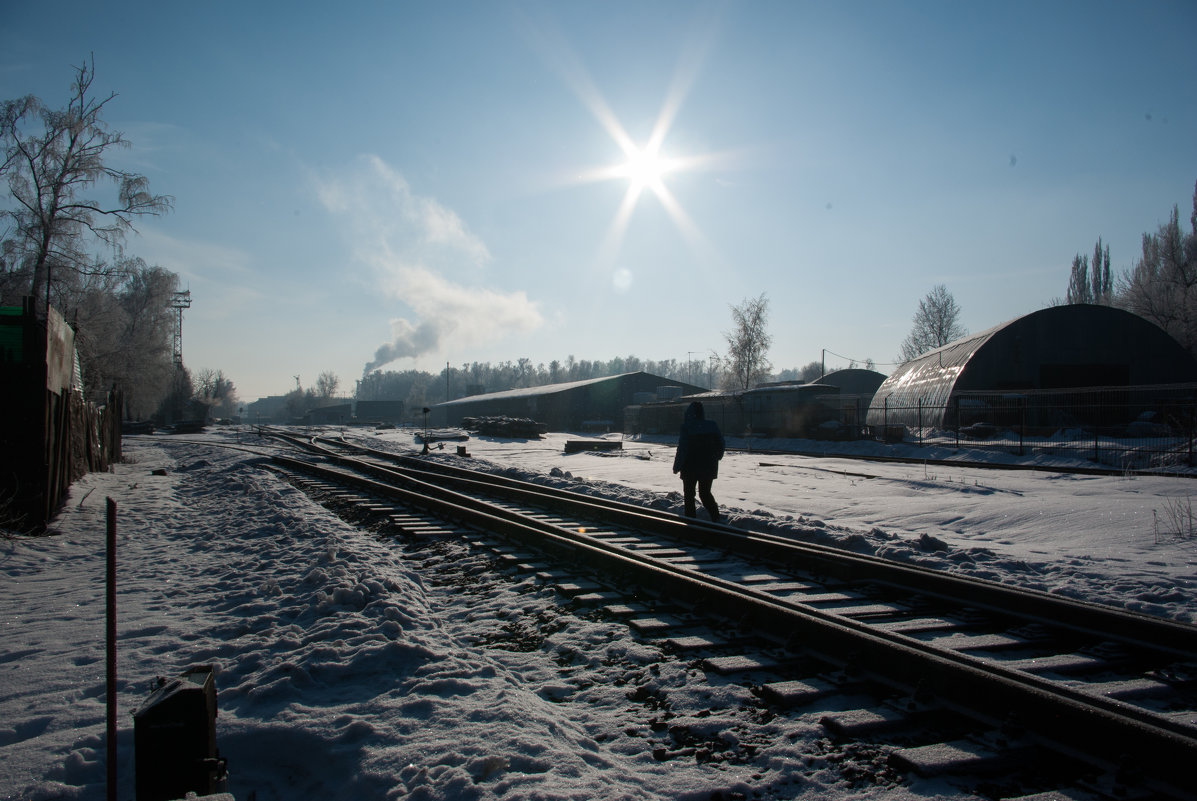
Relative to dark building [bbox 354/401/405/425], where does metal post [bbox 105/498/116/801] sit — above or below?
below

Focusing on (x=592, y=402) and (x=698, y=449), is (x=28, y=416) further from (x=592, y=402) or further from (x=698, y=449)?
(x=592, y=402)

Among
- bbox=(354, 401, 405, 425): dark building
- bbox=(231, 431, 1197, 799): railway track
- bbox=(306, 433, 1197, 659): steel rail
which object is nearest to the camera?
bbox=(231, 431, 1197, 799): railway track

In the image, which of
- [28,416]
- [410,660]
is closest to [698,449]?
[410,660]

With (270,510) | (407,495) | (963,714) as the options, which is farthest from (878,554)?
(270,510)

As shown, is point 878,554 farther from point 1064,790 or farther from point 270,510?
point 270,510

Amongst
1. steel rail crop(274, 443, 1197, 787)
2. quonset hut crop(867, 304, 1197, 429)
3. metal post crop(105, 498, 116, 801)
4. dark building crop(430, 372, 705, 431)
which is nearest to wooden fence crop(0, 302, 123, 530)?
metal post crop(105, 498, 116, 801)

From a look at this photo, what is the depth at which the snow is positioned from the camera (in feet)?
9.77

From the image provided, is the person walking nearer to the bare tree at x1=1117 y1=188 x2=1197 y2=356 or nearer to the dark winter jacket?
the dark winter jacket

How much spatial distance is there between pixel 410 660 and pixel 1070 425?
3076 cm

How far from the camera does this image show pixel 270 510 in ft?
37.6

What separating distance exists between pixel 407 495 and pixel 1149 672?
A: 35.1ft

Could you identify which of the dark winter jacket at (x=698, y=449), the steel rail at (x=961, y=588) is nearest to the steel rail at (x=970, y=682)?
the steel rail at (x=961, y=588)

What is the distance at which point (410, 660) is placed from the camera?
436 cm

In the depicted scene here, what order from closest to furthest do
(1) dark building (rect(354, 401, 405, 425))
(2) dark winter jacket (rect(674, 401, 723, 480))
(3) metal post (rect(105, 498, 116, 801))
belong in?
(3) metal post (rect(105, 498, 116, 801)) → (2) dark winter jacket (rect(674, 401, 723, 480)) → (1) dark building (rect(354, 401, 405, 425))
